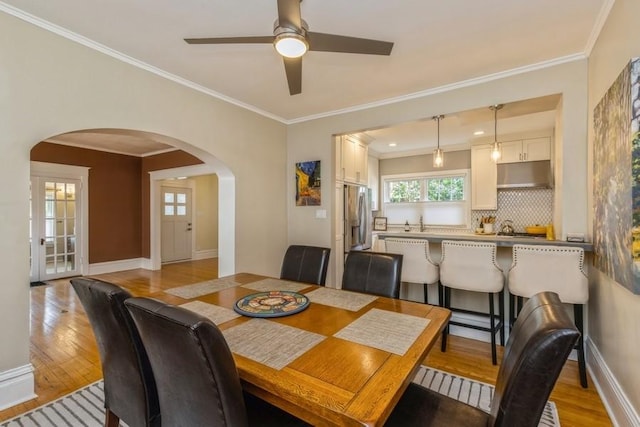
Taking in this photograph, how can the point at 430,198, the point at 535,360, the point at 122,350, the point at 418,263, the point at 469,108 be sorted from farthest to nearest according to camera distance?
the point at 430,198 < the point at 469,108 < the point at 418,263 < the point at 122,350 < the point at 535,360

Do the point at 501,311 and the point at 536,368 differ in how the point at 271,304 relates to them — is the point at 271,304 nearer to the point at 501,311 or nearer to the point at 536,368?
the point at 536,368

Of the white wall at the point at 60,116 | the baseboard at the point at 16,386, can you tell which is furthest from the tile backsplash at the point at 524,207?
the baseboard at the point at 16,386

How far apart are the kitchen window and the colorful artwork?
118 inches

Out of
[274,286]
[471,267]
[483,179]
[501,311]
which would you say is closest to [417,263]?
[471,267]

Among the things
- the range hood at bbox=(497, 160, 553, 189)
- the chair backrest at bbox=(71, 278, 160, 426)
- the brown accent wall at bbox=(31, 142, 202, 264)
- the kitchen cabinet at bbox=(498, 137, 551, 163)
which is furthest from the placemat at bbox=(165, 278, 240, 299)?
the range hood at bbox=(497, 160, 553, 189)

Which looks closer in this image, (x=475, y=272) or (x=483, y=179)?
(x=475, y=272)

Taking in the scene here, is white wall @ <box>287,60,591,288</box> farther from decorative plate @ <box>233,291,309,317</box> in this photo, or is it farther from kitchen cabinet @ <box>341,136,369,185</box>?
decorative plate @ <box>233,291,309,317</box>

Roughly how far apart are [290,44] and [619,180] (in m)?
1.94

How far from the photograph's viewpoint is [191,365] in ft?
3.04

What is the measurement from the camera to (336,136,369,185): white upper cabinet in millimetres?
4410

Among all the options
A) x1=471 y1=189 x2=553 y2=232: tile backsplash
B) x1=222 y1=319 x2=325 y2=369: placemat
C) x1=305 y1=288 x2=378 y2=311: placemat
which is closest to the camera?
x1=222 y1=319 x2=325 y2=369: placemat

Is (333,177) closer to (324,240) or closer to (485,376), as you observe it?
(324,240)

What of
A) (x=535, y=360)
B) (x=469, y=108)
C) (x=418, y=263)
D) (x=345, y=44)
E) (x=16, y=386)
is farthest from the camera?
(x=469, y=108)

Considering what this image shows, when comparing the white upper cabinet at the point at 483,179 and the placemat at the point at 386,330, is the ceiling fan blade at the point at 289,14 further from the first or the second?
the white upper cabinet at the point at 483,179
